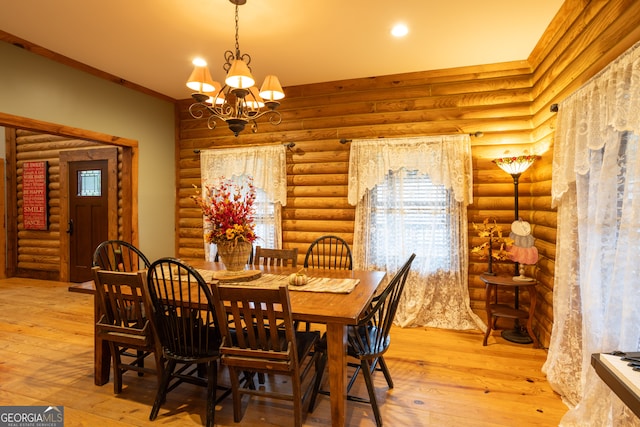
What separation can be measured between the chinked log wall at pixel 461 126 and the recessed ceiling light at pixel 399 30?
2.97ft

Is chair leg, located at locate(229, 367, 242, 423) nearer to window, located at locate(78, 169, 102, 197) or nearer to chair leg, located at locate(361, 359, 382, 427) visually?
chair leg, located at locate(361, 359, 382, 427)

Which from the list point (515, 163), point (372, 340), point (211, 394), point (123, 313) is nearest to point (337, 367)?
point (372, 340)

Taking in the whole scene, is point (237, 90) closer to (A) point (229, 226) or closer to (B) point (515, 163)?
(A) point (229, 226)

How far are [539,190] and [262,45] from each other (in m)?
3.03

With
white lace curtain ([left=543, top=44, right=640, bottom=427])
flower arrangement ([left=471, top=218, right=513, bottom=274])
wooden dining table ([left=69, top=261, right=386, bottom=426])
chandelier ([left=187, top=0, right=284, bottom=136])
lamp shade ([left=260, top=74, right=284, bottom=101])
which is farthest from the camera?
flower arrangement ([left=471, top=218, right=513, bottom=274])

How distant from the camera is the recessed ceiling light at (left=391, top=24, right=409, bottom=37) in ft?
9.48

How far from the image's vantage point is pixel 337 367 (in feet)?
6.05

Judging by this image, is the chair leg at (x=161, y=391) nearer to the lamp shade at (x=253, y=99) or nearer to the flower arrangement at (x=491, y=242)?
the lamp shade at (x=253, y=99)

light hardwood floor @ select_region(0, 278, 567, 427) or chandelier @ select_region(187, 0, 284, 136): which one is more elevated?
chandelier @ select_region(187, 0, 284, 136)

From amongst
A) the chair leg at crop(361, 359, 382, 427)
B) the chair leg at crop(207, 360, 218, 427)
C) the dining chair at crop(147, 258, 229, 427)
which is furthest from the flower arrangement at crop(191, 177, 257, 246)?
the chair leg at crop(361, 359, 382, 427)

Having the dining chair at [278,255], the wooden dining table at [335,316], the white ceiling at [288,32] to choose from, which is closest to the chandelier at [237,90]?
the white ceiling at [288,32]

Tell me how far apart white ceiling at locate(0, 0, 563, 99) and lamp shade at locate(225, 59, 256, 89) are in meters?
0.76

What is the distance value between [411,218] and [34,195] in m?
6.37

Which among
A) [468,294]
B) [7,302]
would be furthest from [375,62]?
[7,302]
